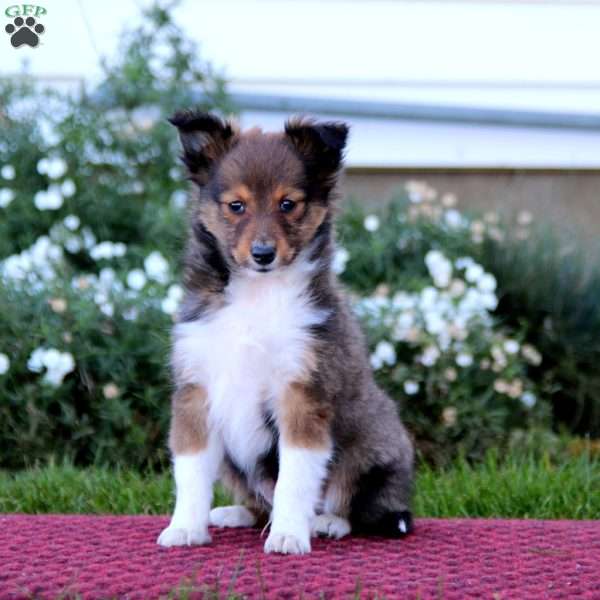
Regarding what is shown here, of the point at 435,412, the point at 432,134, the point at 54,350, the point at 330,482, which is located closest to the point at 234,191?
→ the point at 330,482

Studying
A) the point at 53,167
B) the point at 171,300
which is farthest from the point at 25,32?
the point at 171,300

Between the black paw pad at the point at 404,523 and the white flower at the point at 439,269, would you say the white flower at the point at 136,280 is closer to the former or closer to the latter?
the white flower at the point at 439,269

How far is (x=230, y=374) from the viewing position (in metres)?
3.59

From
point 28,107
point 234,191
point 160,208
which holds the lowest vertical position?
point 234,191

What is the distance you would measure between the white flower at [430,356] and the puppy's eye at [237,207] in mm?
2422

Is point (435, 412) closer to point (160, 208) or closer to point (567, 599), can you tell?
point (160, 208)

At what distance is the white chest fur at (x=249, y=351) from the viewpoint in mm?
3582

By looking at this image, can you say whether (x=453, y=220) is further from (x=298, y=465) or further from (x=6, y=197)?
(x=298, y=465)

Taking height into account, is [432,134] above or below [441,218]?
above

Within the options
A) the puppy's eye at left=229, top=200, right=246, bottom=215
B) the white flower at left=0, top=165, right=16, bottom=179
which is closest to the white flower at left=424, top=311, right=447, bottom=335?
the puppy's eye at left=229, top=200, right=246, bottom=215

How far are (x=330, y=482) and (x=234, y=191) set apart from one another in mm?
1065

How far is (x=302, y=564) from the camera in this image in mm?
3318

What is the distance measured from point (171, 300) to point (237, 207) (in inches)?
84.1

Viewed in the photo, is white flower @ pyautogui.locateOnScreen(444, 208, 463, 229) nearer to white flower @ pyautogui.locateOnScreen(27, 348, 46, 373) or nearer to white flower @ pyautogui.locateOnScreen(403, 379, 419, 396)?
white flower @ pyautogui.locateOnScreen(403, 379, 419, 396)
